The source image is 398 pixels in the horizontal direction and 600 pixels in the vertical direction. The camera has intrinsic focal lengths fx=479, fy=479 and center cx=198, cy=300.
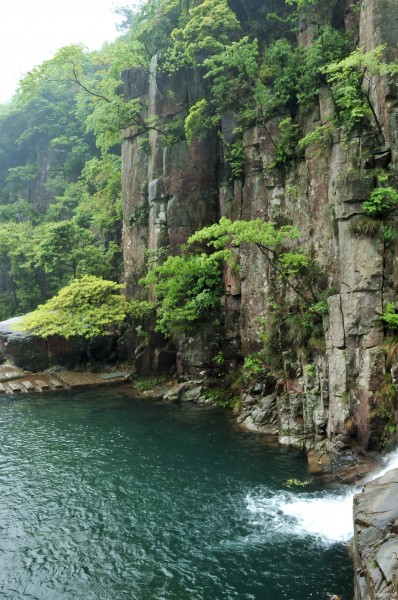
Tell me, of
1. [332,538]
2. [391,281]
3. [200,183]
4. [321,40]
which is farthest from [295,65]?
[332,538]

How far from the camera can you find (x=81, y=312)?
1289 inches

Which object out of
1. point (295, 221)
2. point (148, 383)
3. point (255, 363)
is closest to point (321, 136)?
point (295, 221)

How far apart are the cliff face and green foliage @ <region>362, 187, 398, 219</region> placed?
1.39ft

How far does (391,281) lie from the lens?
1747cm

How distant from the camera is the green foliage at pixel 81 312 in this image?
31.8 metres

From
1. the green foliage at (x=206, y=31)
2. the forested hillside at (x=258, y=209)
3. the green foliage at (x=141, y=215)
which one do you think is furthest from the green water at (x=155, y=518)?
the green foliage at (x=206, y=31)

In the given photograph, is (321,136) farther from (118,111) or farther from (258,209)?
(118,111)

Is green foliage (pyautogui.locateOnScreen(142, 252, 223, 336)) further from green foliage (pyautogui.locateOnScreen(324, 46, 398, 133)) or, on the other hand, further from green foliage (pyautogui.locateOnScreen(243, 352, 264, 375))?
green foliage (pyautogui.locateOnScreen(324, 46, 398, 133))

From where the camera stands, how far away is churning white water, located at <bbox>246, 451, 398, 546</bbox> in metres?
13.5

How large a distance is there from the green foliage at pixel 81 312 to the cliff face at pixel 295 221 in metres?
2.56

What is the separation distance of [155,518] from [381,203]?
13332 millimetres

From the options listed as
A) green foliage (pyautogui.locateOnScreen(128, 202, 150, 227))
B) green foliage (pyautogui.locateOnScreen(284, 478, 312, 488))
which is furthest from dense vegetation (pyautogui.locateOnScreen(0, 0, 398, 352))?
green foliage (pyautogui.locateOnScreen(284, 478, 312, 488))

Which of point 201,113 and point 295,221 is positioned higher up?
point 201,113

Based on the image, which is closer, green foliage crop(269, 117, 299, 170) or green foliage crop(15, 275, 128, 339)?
green foliage crop(269, 117, 299, 170)
